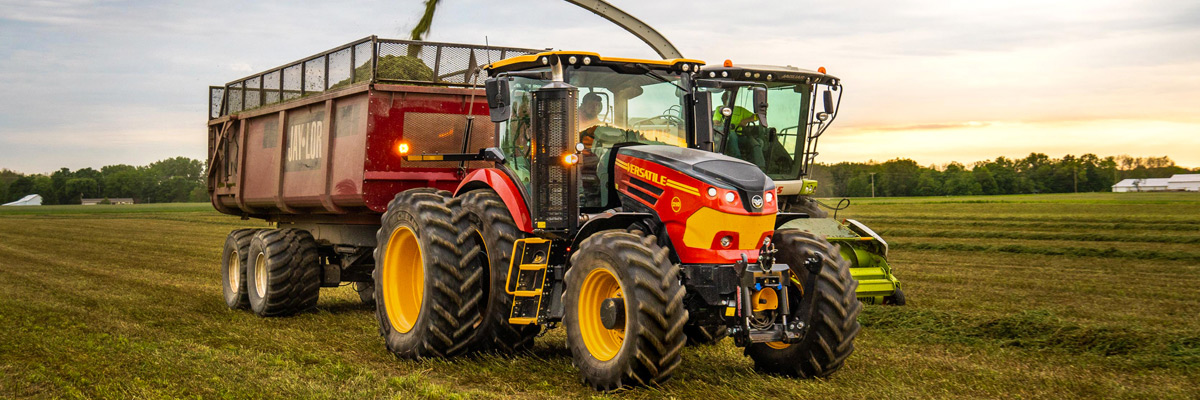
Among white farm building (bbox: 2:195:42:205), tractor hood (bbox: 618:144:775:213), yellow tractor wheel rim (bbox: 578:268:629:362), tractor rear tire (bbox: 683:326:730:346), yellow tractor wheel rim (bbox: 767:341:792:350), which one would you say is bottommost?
white farm building (bbox: 2:195:42:205)

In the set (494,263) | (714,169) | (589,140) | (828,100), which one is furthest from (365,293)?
(714,169)

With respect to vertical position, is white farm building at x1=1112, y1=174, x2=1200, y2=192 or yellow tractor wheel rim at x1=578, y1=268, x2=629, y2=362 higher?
white farm building at x1=1112, y1=174, x2=1200, y2=192

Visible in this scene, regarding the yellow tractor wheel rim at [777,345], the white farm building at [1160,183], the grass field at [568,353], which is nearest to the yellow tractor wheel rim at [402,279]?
the grass field at [568,353]

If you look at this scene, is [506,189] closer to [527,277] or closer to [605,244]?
[527,277]

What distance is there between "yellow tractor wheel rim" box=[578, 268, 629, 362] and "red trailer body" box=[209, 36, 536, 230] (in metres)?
3.10

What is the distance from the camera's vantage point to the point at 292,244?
11797mm

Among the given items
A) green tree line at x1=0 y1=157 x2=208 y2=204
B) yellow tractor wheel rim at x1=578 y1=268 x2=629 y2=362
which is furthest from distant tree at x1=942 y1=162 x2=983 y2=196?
green tree line at x1=0 y1=157 x2=208 y2=204

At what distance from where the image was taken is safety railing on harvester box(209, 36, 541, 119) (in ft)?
33.9

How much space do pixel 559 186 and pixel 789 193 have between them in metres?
7.20

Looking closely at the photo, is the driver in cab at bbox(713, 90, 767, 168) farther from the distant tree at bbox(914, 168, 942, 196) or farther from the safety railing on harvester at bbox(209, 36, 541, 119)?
the distant tree at bbox(914, 168, 942, 196)

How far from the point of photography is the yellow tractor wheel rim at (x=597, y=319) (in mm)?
6520

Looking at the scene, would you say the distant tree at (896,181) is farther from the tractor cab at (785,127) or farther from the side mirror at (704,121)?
the side mirror at (704,121)

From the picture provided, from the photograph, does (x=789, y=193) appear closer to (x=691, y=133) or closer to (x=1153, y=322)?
(x=1153, y=322)

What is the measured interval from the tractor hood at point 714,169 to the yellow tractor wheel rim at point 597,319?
830 millimetres
